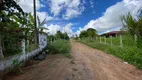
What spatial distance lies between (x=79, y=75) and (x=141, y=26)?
509cm

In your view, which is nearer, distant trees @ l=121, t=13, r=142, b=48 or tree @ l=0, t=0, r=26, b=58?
tree @ l=0, t=0, r=26, b=58

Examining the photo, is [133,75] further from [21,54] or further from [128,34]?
[21,54]

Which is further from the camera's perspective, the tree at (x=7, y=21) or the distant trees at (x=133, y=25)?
the distant trees at (x=133, y=25)

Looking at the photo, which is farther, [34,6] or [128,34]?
[34,6]

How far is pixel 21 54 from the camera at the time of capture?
7.56 metres

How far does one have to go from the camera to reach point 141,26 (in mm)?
9055

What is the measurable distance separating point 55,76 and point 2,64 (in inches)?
73.8

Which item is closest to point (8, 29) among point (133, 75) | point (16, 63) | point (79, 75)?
point (16, 63)

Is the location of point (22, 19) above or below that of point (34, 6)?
below

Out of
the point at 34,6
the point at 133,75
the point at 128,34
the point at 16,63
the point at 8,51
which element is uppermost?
the point at 34,6

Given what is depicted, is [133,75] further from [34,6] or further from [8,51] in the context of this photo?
[34,6]

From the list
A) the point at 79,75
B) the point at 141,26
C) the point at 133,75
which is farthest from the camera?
the point at 141,26

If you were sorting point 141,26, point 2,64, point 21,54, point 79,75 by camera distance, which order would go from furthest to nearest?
1. point 141,26
2. point 21,54
3. point 79,75
4. point 2,64

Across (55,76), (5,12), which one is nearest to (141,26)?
(55,76)
